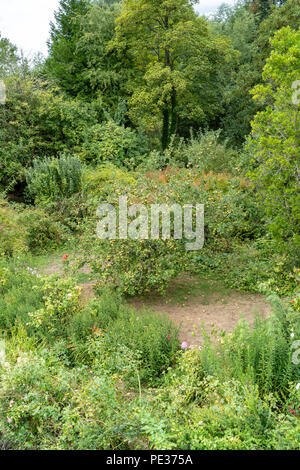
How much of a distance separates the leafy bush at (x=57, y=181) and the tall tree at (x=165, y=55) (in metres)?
6.02

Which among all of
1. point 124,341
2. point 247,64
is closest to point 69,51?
point 247,64

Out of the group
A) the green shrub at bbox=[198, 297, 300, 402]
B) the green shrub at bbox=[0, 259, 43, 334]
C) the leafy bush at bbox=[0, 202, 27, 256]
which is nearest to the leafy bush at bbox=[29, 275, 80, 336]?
the green shrub at bbox=[0, 259, 43, 334]

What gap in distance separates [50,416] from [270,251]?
4818 millimetres

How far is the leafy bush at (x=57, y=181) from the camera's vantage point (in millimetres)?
9245

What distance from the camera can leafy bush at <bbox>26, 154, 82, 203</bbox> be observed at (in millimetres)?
9245

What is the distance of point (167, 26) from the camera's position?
14.6 metres

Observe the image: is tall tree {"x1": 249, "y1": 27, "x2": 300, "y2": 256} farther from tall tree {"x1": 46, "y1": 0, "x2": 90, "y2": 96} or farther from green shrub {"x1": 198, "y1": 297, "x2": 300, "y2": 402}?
tall tree {"x1": 46, "y1": 0, "x2": 90, "y2": 96}

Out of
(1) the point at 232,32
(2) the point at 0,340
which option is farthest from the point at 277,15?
(2) the point at 0,340

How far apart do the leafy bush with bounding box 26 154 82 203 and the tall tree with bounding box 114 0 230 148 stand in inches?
237

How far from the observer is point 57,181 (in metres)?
9.49

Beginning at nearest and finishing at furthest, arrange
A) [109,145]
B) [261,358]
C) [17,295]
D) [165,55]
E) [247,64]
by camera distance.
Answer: [261,358]
[17,295]
[109,145]
[165,55]
[247,64]

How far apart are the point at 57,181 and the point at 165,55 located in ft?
27.2

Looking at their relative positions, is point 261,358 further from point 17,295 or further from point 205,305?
point 17,295
